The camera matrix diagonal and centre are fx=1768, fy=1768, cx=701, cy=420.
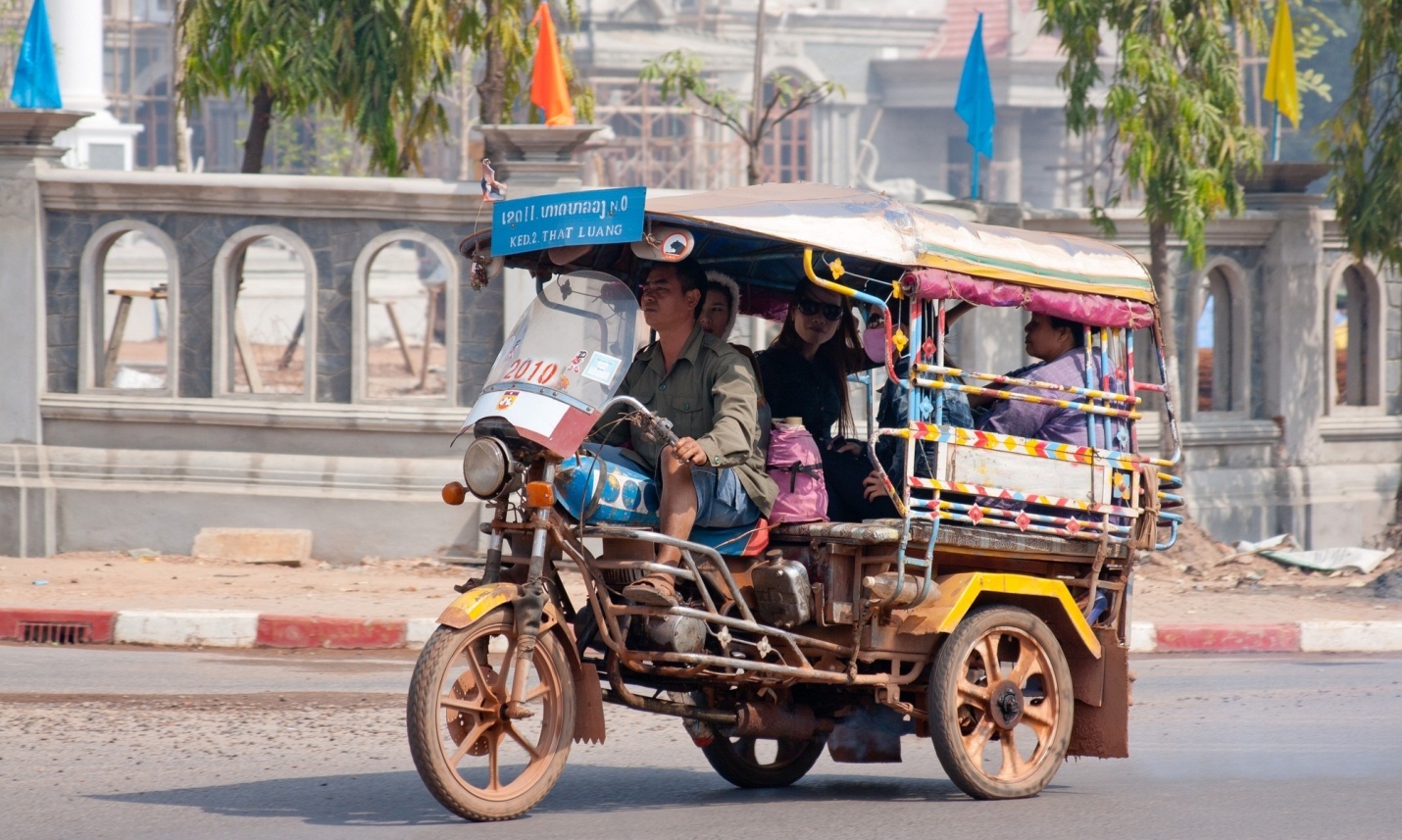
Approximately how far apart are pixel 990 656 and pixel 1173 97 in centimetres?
781

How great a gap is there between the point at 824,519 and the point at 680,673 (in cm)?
80

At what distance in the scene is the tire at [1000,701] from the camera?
5750 mm

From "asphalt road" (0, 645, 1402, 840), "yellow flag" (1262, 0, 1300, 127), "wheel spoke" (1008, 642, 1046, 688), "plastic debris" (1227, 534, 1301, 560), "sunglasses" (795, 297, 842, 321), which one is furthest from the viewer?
"plastic debris" (1227, 534, 1301, 560)

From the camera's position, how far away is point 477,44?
45.5ft

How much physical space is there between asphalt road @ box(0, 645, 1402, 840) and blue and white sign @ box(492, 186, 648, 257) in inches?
69.6

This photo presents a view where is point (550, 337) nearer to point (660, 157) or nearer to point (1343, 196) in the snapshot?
point (1343, 196)

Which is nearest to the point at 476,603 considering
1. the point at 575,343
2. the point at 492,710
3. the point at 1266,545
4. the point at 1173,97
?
the point at 492,710

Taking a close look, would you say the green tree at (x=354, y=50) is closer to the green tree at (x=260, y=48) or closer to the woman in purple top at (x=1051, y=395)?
the green tree at (x=260, y=48)

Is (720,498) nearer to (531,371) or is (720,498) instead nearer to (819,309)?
(531,371)

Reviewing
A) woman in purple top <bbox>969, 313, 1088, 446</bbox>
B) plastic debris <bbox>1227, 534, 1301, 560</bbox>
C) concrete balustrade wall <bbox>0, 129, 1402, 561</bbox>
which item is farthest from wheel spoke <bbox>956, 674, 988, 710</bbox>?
plastic debris <bbox>1227, 534, 1301, 560</bbox>

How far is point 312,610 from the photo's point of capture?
10.3 meters

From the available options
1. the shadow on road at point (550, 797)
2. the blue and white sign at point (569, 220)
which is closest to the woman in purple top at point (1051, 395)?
the shadow on road at point (550, 797)

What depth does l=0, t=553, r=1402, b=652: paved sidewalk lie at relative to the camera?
32.4 ft

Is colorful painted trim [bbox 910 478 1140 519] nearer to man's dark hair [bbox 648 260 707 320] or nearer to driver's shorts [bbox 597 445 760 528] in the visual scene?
driver's shorts [bbox 597 445 760 528]
